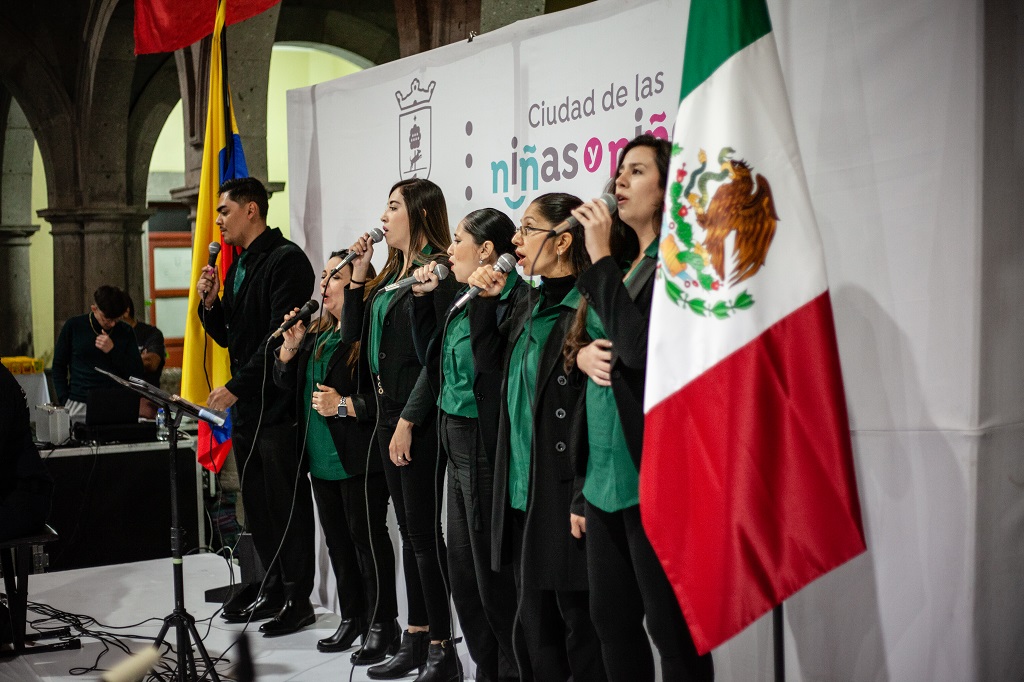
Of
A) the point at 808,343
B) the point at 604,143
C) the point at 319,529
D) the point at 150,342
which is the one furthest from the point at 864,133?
the point at 150,342

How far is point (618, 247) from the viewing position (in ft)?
9.16

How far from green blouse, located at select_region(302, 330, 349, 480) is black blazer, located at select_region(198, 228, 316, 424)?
0.66 ft

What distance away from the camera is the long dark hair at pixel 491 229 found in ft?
10.8

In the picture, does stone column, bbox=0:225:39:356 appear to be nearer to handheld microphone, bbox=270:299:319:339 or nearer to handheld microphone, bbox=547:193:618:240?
handheld microphone, bbox=270:299:319:339

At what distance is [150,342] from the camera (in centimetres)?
813

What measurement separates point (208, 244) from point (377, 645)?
7.16ft

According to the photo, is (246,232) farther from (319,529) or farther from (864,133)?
(864,133)

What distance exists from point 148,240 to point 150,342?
22.6 feet

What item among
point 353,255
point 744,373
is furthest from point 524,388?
point 353,255

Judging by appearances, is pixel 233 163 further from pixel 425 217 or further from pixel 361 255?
pixel 425 217

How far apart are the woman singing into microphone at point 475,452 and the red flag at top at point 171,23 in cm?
297

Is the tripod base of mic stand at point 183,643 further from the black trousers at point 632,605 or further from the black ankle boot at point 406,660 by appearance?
the black trousers at point 632,605

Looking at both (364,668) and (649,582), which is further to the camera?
(364,668)

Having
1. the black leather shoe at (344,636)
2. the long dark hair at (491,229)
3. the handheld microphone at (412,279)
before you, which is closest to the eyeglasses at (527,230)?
the long dark hair at (491,229)
